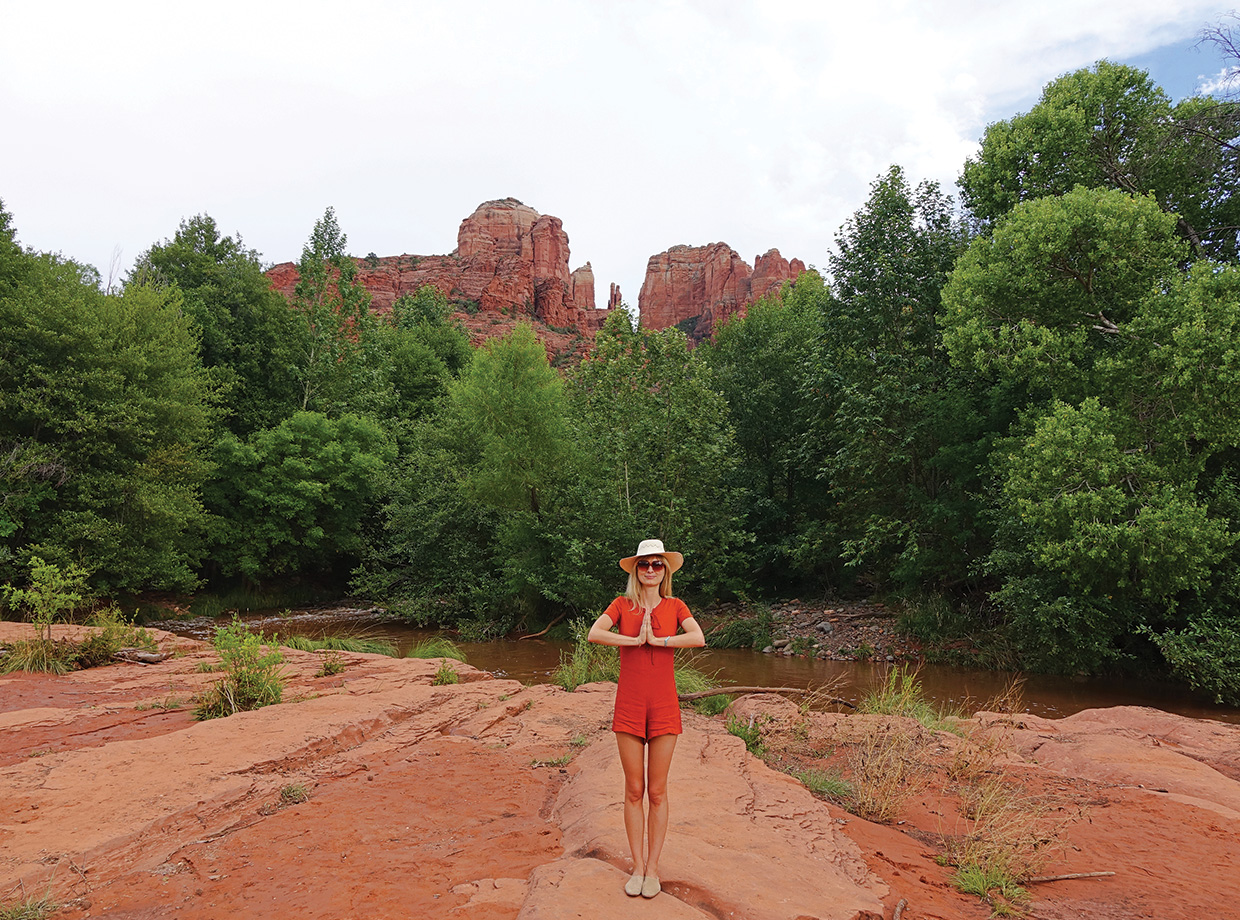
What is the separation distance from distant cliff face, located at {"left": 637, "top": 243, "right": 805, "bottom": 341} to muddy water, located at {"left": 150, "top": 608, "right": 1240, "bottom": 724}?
76.9 m

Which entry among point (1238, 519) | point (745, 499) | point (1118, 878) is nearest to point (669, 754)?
point (1118, 878)

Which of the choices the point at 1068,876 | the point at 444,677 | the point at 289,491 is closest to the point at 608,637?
the point at 1068,876

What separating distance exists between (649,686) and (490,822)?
2.10 m

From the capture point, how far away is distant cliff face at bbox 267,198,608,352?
7925 centimetres

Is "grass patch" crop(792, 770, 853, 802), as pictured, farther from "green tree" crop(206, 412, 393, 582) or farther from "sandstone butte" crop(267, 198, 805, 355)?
"sandstone butte" crop(267, 198, 805, 355)

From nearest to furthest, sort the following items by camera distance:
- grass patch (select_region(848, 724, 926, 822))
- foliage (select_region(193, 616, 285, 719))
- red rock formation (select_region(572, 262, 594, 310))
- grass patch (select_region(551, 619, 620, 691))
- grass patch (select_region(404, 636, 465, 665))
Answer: grass patch (select_region(848, 724, 926, 822)), foliage (select_region(193, 616, 285, 719)), grass patch (select_region(551, 619, 620, 691)), grass patch (select_region(404, 636, 465, 665)), red rock formation (select_region(572, 262, 594, 310))

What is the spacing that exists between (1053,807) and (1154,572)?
8.05 meters

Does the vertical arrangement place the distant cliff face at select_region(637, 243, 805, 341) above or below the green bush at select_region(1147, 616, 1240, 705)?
above

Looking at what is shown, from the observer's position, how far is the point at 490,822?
466 cm

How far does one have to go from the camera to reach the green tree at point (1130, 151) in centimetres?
1334

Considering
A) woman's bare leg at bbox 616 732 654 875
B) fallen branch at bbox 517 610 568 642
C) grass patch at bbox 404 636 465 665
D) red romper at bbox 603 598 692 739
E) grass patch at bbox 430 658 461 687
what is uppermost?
red romper at bbox 603 598 692 739

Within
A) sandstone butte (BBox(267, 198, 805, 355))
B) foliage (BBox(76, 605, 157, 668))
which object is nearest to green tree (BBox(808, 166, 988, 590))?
foliage (BBox(76, 605, 157, 668))

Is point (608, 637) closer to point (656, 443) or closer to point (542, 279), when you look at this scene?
point (656, 443)

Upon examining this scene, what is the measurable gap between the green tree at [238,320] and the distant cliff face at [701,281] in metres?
68.2
